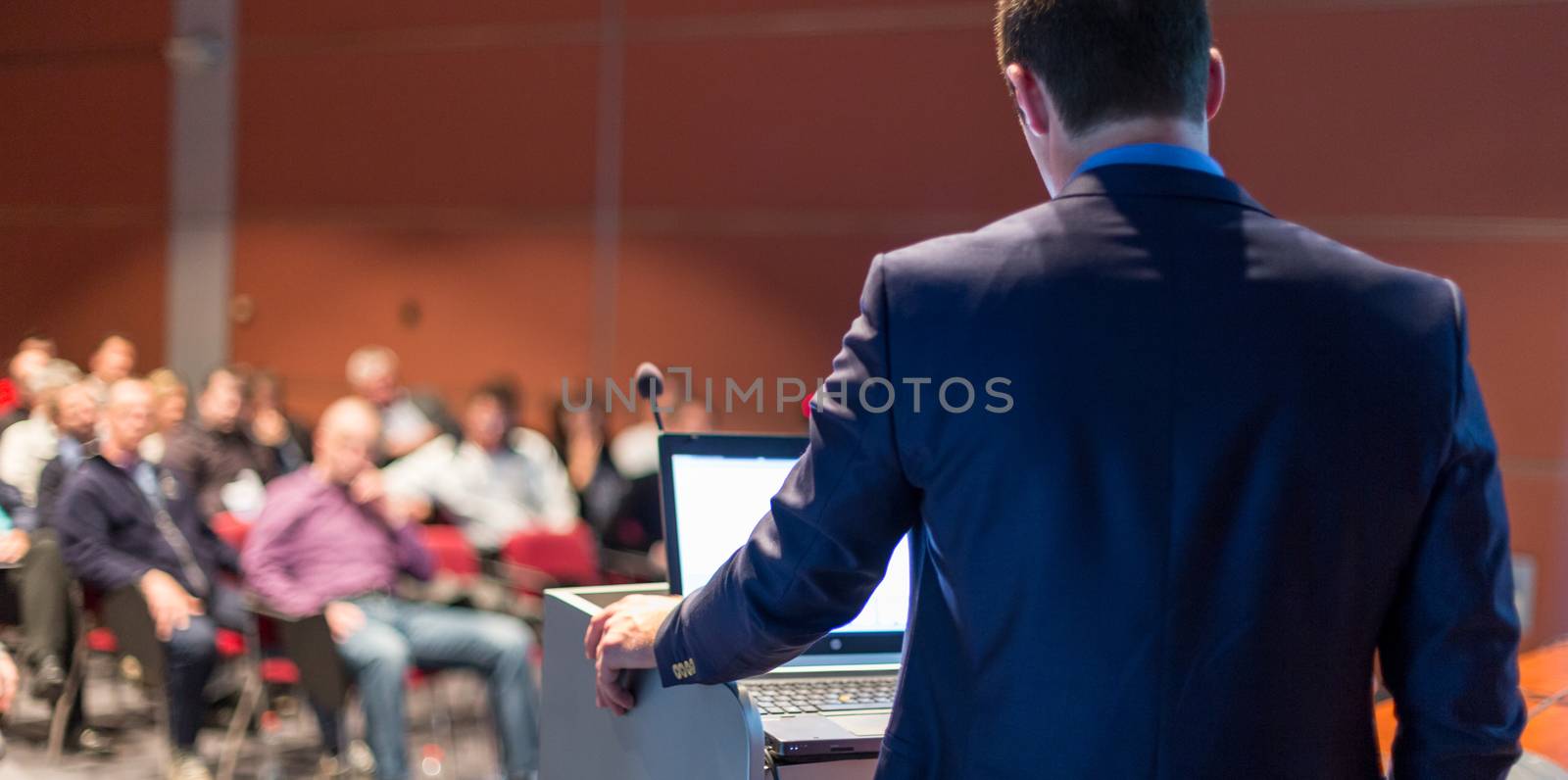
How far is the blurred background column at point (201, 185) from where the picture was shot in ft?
28.1

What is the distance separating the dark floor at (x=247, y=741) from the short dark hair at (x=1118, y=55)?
153 inches

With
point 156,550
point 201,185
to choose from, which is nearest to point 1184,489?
point 156,550

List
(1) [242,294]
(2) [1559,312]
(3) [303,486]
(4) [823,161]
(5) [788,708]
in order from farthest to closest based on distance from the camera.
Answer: (1) [242,294] < (4) [823,161] < (2) [1559,312] < (3) [303,486] < (5) [788,708]

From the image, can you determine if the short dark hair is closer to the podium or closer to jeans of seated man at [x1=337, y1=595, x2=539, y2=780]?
the podium

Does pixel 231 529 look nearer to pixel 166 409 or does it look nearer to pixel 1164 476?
pixel 166 409

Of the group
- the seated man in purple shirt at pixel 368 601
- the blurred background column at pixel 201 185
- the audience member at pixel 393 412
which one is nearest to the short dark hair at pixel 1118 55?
the seated man in purple shirt at pixel 368 601

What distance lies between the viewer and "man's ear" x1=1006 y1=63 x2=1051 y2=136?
1.12 m

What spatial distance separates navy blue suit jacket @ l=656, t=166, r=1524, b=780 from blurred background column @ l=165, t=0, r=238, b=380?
8333 mm

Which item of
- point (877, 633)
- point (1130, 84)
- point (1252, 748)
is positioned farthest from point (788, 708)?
point (1130, 84)

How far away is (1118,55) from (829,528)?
1.45ft

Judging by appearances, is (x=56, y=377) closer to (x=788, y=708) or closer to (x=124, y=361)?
(x=124, y=361)

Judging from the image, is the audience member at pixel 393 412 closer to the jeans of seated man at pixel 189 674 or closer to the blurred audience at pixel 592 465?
the blurred audience at pixel 592 465

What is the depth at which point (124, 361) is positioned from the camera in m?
6.36

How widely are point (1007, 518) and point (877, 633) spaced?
35.3 inches
